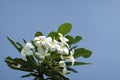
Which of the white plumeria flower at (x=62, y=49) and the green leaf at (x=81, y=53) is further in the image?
the green leaf at (x=81, y=53)

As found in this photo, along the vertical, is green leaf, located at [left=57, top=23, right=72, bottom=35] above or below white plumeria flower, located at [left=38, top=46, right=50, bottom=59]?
above

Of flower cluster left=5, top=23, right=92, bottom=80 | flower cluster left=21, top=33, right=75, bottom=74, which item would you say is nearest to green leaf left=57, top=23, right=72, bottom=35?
flower cluster left=5, top=23, right=92, bottom=80

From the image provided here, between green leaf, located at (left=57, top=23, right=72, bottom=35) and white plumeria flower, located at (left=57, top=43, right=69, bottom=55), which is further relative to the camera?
green leaf, located at (left=57, top=23, right=72, bottom=35)

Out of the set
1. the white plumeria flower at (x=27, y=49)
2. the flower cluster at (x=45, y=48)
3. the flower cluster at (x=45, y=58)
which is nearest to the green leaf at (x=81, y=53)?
the flower cluster at (x=45, y=58)

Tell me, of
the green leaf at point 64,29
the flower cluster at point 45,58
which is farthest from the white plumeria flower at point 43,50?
the green leaf at point 64,29

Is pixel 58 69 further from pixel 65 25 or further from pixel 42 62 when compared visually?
pixel 65 25

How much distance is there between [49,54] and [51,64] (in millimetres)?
84

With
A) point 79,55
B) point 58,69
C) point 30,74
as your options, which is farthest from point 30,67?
point 79,55

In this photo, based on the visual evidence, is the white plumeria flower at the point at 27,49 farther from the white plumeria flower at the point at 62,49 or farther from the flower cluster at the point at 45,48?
the white plumeria flower at the point at 62,49

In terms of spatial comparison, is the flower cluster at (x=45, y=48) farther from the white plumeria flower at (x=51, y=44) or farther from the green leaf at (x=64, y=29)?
the green leaf at (x=64, y=29)

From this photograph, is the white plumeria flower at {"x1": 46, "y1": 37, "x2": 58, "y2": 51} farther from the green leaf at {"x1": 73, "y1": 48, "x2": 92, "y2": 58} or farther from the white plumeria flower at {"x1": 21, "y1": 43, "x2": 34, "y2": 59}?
the green leaf at {"x1": 73, "y1": 48, "x2": 92, "y2": 58}

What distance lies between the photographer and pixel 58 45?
1007mm

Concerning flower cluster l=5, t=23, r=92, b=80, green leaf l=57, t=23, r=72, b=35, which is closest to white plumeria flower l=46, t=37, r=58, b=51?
flower cluster l=5, t=23, r=92, b=80

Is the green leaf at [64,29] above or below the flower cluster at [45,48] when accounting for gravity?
above
